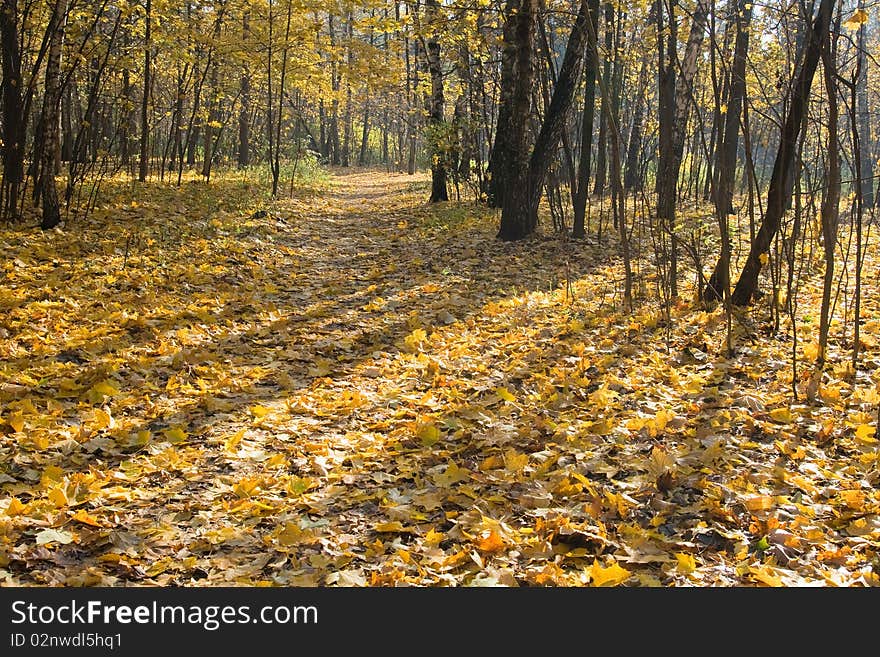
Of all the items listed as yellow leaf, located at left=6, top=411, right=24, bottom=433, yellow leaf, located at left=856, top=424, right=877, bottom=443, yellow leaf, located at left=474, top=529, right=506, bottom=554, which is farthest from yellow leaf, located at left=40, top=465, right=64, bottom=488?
yellow leaf, located at left=856, top=424, right=877, bottom=443

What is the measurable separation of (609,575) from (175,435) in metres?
2.46

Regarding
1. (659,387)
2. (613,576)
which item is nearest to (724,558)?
(613,576)

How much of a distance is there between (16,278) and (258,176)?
1249 cm

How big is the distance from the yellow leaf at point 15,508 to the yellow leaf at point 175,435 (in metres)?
0.93

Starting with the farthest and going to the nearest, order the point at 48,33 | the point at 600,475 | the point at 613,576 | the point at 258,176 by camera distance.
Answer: the point at 258,176, the point at 48,33, the point at 600,475, the point at 613,576

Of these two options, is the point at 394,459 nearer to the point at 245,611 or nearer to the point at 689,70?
the point at 245,611

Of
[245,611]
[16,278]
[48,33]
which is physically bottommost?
[245,611]

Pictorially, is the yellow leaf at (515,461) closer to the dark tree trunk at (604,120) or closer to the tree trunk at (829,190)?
the tree trunk at (829,190)

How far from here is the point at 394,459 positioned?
11.5 feet

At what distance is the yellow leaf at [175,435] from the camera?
3.53 metres

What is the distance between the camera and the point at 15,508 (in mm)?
2607

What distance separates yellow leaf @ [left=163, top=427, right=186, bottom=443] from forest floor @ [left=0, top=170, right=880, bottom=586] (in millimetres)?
14

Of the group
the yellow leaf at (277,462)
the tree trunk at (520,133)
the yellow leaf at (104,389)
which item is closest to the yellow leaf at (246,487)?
the yellow leaf at (277,462)

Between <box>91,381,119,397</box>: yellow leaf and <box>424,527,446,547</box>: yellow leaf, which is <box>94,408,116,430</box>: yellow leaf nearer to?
<box>91,381,119,397</box>: yellow leaf
